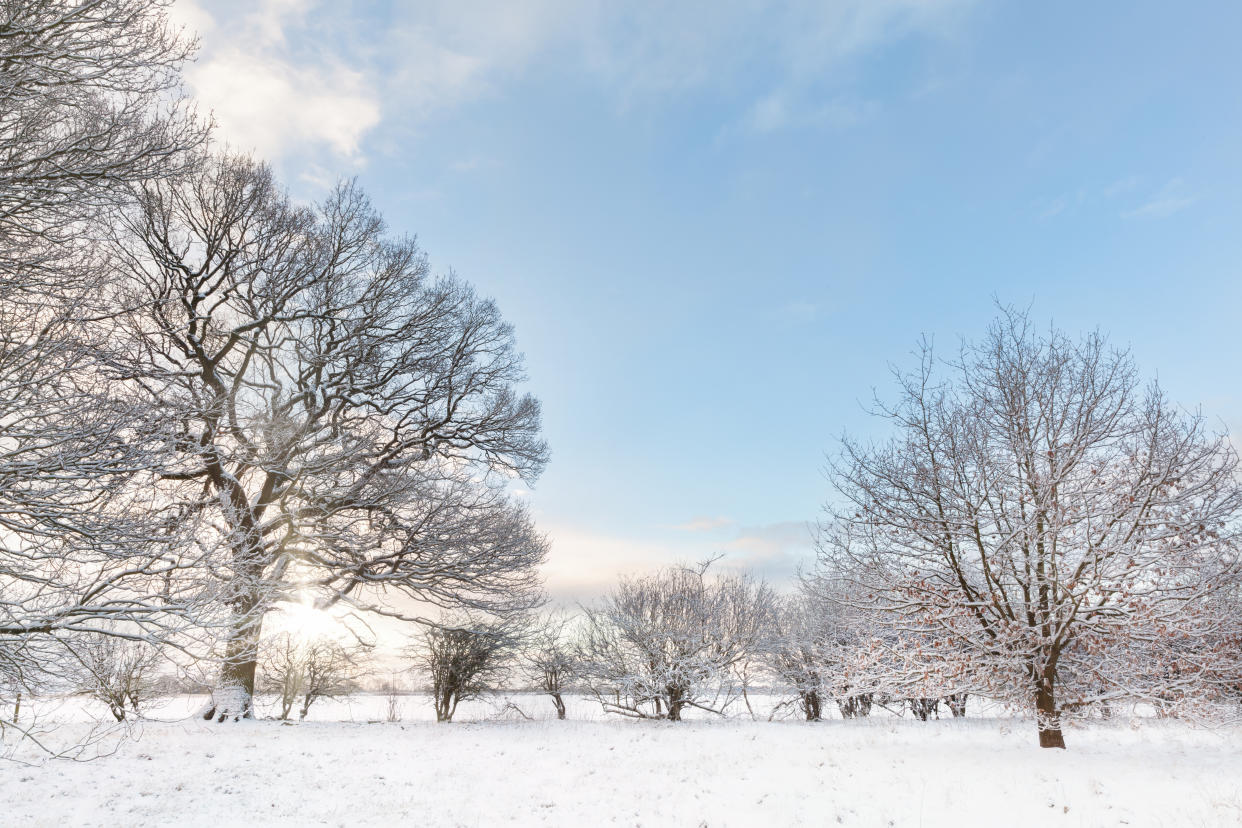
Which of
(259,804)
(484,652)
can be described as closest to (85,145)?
(259,804)

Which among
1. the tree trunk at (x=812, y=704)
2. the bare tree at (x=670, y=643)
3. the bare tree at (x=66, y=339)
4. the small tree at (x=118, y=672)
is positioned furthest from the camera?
the tree trunk at (x=812, y=704)

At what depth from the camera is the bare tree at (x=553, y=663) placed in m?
21.2

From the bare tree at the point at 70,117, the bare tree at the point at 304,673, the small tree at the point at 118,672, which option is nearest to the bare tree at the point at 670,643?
the bare tree at the point at 304,673

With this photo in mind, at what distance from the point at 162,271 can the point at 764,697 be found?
87.7ft

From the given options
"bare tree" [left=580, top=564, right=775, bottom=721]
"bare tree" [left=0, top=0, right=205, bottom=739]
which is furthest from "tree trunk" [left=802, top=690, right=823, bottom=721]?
"bare tree" [left=0, top=0, right=205, bottom=739]

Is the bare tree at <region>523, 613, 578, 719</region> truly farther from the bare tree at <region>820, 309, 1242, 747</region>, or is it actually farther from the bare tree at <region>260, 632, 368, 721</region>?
the bare tree at <region>820, 309, 1242, 747</region>

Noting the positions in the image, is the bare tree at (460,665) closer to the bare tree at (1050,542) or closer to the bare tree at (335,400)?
the bare tree at (335,400)

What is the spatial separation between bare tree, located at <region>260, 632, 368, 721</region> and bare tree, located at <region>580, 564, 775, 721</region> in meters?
9.49

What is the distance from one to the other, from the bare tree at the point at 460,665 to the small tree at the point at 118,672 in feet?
24.1

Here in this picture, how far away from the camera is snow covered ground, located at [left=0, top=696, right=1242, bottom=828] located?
814 cm

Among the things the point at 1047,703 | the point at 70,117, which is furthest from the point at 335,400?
the point at 1047,703

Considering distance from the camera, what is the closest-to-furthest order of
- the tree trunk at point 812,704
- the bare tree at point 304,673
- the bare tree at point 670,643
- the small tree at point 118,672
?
1. the small tree at point 118,672
2. the bare tree at point 670,643
3. the bare tree at point 304,673
4. the tree trunk at point 812,704

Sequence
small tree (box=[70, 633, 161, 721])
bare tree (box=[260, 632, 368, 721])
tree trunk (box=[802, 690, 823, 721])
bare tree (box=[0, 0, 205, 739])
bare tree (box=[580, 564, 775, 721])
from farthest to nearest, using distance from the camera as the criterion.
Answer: tree trunk (box=[802, 690, 823, 721]) → bare tree (box=[260, 632, 368, 721]) → bare tree (box=[580, 564, 775, 721]) → small tree (box=[70, 633, 161, 721]) → bare tree (box=[0, 0, 205, 739])

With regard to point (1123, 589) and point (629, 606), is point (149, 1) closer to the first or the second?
point (1123, 589)
